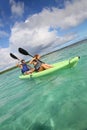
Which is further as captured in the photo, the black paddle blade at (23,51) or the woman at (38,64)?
the black paddle blade at (23,51)

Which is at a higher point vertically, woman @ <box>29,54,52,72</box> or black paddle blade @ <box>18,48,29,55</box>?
black paddle blade @ <box>18,48,29,55</box>

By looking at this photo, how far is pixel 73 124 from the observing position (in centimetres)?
593

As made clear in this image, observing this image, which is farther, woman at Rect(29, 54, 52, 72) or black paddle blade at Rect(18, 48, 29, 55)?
black paddle blade at Rect(18, 48, 29, 55)

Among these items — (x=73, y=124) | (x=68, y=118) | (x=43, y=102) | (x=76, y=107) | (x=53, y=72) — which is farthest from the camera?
(x=53, y=72)

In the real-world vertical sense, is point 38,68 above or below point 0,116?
above

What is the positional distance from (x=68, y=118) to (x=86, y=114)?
667 mm

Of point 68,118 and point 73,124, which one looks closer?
point 73,124

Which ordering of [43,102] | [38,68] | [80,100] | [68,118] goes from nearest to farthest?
[68,118] → [80,100] → [43,102] → [38,68]

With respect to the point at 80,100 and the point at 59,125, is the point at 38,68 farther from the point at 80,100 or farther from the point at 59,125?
the point at 59,125

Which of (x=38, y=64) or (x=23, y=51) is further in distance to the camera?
(x=23, y=51)

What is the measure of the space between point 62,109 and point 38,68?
8905 millimetres

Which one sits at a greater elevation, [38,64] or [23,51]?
[23,51]

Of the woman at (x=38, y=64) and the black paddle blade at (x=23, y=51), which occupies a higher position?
the black paddle blade at (x=23, y=51)

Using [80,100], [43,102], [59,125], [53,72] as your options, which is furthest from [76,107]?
[53,72]
